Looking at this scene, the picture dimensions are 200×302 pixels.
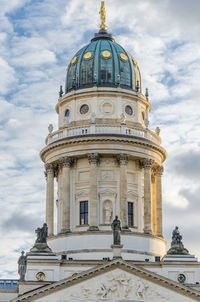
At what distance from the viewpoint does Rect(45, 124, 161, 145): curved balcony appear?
7250cm

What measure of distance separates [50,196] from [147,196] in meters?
9.24

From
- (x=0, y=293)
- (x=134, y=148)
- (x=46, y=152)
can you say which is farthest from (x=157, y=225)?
(x=0, y=293)

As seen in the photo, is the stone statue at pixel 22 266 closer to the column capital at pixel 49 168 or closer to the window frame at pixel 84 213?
the window frame at pixel 84 213

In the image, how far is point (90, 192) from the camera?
7075 cm

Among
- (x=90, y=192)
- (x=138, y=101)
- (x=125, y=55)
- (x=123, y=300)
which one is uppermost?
(x=125, y=55)

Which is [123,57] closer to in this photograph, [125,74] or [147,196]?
[125,74]

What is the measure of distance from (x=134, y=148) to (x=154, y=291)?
54.0 ft

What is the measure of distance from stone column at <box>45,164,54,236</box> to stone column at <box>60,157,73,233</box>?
67.9 inches

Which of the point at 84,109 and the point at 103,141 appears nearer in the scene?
the point at 103,141

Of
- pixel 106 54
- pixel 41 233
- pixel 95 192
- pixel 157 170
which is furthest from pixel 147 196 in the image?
pixel 106 54

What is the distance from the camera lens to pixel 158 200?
74.8 metres

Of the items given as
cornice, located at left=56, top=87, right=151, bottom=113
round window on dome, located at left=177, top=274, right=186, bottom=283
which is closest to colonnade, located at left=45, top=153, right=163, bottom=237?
cornice, located at left=56, top=87, right=151, bottom=113

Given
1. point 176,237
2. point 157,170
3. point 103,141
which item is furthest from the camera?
point 157,170

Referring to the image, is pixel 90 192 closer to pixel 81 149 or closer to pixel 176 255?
pixel 81 149
